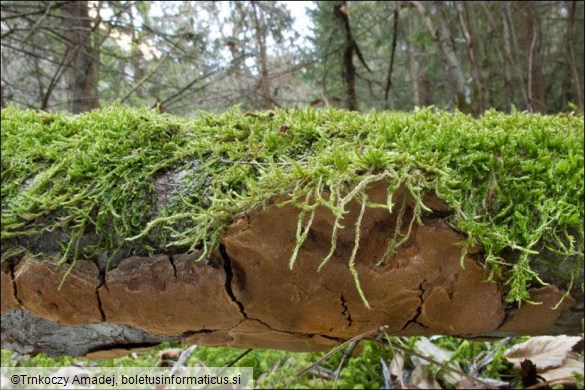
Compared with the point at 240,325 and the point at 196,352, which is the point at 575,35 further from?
the point at 240,325

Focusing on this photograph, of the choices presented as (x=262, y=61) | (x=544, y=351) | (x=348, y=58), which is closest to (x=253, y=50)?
(x=262, y=61)

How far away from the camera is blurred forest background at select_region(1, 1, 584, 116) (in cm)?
425

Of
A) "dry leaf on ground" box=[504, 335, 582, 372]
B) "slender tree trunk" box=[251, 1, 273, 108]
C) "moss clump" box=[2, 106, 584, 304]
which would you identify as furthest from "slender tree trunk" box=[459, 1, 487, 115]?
"moss clump" box=[2, 106, 584, 304]

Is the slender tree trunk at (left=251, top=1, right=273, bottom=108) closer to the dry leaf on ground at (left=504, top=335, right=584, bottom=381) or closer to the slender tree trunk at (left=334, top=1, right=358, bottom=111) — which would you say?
the slender tree trunk at (left=334, top=1, right=358, bottom=111)

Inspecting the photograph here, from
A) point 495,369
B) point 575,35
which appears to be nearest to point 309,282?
point 495,369

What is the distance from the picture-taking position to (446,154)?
1010 millimetres

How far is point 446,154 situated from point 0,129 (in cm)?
125

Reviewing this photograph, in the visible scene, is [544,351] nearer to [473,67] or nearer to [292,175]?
[292,175]

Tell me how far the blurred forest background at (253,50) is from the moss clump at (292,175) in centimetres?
255

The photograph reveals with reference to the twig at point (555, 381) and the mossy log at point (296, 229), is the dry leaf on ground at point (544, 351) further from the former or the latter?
the mossy log at point (296, 229)

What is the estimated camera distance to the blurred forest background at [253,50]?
4254 mm

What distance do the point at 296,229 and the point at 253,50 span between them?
17.5 feet

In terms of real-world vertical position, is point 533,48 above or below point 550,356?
above

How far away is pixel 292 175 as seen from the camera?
90 cm
